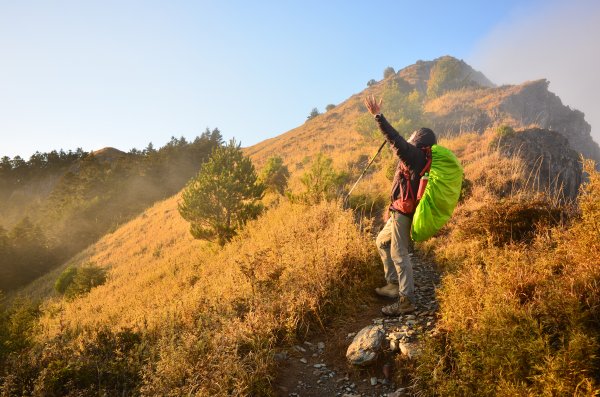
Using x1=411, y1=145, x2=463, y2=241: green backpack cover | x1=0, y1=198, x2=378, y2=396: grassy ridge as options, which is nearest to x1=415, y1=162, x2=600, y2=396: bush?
x1=411, y1=145, x2=463, y2=241: green backpack cover

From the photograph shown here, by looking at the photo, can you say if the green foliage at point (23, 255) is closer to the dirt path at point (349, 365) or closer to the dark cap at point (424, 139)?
the dirt path at point (349, 365)

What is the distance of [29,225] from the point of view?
25234 mm

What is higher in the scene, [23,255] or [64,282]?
[23,255]

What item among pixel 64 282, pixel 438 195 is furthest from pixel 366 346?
pixel 64 282

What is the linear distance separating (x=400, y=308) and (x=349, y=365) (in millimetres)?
1089

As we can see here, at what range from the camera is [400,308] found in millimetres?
4422

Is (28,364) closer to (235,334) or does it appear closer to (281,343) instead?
(235,334)

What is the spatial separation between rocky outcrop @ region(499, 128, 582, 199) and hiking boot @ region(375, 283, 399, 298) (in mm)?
6547

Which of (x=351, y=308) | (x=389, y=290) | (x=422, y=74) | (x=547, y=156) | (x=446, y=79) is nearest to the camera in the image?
(x=351, y=308)

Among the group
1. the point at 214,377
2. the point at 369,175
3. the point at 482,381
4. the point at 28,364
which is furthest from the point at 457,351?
the point at 369,175

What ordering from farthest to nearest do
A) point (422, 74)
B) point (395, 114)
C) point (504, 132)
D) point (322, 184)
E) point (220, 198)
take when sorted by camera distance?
point (422, 74)
point (395, 114)
point (220, 198)
point (504, 132)
point (322, 184)

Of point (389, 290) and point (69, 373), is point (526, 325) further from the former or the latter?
point (69, 373)

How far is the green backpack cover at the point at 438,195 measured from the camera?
4090mm

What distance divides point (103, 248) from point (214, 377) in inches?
899
